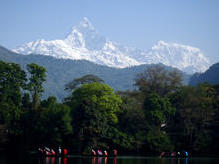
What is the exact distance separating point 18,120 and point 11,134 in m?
2.94

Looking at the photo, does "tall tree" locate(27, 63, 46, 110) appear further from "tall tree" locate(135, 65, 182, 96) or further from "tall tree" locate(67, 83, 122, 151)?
Result: "tall tree" locate(135, 65, 182, 96)

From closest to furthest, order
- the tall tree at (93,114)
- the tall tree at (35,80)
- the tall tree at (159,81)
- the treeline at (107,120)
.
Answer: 1. the tall tree at (93,114)
2. the treeline at (107,120)
3. the tall tree at (35,80)
4. the tall tree at (159,81)

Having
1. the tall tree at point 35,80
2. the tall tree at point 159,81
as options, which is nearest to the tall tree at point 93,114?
the tall tree at point 35,80

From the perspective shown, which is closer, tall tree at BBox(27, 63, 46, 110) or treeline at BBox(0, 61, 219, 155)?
treeline at BBox(0, 61, 219, 155)

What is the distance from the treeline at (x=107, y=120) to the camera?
271ft

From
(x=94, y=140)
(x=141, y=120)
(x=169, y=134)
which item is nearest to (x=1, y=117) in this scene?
(x=94, y=140)

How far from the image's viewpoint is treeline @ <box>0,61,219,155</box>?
271ft

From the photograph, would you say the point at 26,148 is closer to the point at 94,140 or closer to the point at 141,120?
the point at 94,140

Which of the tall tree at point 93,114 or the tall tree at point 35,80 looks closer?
the tall tree at point 93,114

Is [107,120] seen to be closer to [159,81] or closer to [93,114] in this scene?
[93,114]

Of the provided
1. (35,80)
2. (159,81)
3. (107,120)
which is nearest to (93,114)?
(107,120)

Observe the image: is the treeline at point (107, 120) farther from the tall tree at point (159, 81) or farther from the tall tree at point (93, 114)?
the tall tree at point (159, 81)

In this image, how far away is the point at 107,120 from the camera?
281 ft

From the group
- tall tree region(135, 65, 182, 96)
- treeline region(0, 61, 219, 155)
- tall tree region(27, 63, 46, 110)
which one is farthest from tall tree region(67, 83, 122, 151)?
tall tree region(135, 65, 182, 96)
